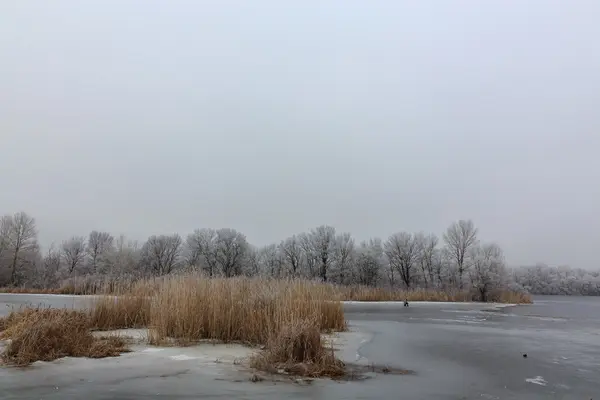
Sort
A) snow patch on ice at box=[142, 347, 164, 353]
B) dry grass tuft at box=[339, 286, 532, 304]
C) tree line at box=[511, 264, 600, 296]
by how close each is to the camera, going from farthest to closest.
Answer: tree line at box=[511, 264, 600, 296]
dry grass tuft at box=[339, 286, 532, 304]
snow patch on ice at box=[142, 347, 164, 353]

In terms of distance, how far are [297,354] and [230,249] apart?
64.0m

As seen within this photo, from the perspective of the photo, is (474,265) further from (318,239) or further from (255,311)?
(255,311)

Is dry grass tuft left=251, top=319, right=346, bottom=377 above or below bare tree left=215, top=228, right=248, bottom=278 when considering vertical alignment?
below

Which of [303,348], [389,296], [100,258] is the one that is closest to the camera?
[303,348]

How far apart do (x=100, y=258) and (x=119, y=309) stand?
6418cm

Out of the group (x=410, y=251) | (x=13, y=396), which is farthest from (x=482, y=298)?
(x=13, y=396)

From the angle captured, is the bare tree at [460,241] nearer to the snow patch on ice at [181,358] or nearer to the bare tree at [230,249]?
the bare tree at [230,249]

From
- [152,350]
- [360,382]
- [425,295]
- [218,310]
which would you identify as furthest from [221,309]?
[425,295]

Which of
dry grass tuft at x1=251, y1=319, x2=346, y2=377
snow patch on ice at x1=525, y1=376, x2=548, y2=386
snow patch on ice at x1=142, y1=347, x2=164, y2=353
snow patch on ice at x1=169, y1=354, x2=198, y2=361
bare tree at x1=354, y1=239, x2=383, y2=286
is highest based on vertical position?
bare tree at x1=354, y1=239, x2=383, y2=286

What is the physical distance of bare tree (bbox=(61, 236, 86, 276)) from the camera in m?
73.2

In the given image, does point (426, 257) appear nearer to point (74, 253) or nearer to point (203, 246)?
point (203, 246)

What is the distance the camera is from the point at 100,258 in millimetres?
70250

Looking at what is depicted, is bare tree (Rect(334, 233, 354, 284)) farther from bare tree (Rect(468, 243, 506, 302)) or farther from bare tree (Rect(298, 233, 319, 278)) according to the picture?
bare tree (Rect(468, 243, 506, 302))

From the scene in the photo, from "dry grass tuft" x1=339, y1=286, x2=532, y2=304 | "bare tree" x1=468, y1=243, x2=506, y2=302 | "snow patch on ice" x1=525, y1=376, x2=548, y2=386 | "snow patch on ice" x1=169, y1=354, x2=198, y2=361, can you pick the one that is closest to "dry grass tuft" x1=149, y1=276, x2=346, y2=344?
"snow patch on ice" x1=169, y1=354, x2=198, y2=361
